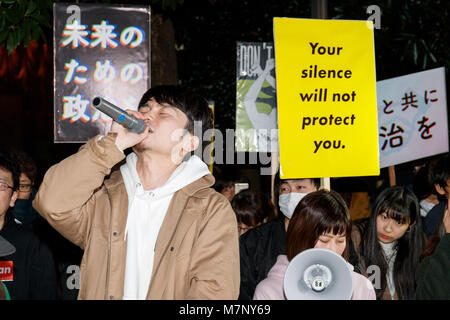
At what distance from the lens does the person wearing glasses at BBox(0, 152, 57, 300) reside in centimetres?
346

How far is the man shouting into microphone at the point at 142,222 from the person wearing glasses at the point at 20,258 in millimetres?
1125

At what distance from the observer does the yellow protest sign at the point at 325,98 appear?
13.3 ft

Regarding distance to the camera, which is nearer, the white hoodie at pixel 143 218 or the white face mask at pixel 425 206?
the white hoodie at pixel 143 218

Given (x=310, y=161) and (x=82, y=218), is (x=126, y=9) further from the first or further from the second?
(x=82, y=218)

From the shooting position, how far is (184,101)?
9.12 feet

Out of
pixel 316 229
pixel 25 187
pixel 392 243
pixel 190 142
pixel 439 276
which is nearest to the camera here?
pixel 439 276

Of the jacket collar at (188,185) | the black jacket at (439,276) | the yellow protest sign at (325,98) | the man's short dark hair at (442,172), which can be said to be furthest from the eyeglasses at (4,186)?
the man's short dark hair at (442,172)

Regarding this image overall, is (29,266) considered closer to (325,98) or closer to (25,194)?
(25,194)

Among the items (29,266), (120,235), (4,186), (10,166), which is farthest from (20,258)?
(120,235)

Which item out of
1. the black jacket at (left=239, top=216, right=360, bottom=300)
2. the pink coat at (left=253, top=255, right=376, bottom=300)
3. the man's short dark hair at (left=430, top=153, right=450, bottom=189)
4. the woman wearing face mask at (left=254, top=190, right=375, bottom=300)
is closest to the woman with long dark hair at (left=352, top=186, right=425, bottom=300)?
the black jacket at (left=239, top=216, right=360, bottom=300)

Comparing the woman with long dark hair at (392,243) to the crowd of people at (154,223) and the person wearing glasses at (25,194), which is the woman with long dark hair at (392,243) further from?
the person wearing glasses at (25,194)

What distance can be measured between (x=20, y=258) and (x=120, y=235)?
1363mm

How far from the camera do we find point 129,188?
8.43 feet
